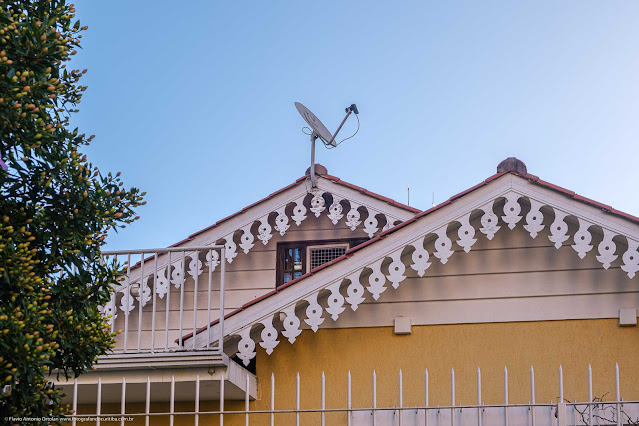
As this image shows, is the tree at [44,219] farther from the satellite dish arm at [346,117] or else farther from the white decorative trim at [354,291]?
the satellite dish arm at [346,117]

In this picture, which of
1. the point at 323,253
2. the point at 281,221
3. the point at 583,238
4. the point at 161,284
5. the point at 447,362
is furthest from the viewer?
the point at 323,253

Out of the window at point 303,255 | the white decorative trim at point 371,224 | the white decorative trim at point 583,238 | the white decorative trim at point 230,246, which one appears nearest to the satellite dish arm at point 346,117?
the white decorative trim at point 371,224

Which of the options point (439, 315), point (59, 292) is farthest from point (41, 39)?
point (439, 315)

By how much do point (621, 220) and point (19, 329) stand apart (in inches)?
201

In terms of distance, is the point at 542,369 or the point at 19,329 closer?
the point at 19,329

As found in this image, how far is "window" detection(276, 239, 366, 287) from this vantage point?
1095 centimetres

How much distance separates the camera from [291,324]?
28.0 ft

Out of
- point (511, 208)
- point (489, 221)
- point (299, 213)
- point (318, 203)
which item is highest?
point (318, 203)

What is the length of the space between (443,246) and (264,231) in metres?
2.75

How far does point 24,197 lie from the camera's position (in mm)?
6078

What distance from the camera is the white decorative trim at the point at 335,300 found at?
334 inches

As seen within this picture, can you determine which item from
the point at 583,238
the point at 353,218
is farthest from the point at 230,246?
the point at 583,238

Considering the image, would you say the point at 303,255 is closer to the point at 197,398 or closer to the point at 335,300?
the point at 335,300

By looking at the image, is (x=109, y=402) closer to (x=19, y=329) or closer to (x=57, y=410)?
(x=57, y=410)
